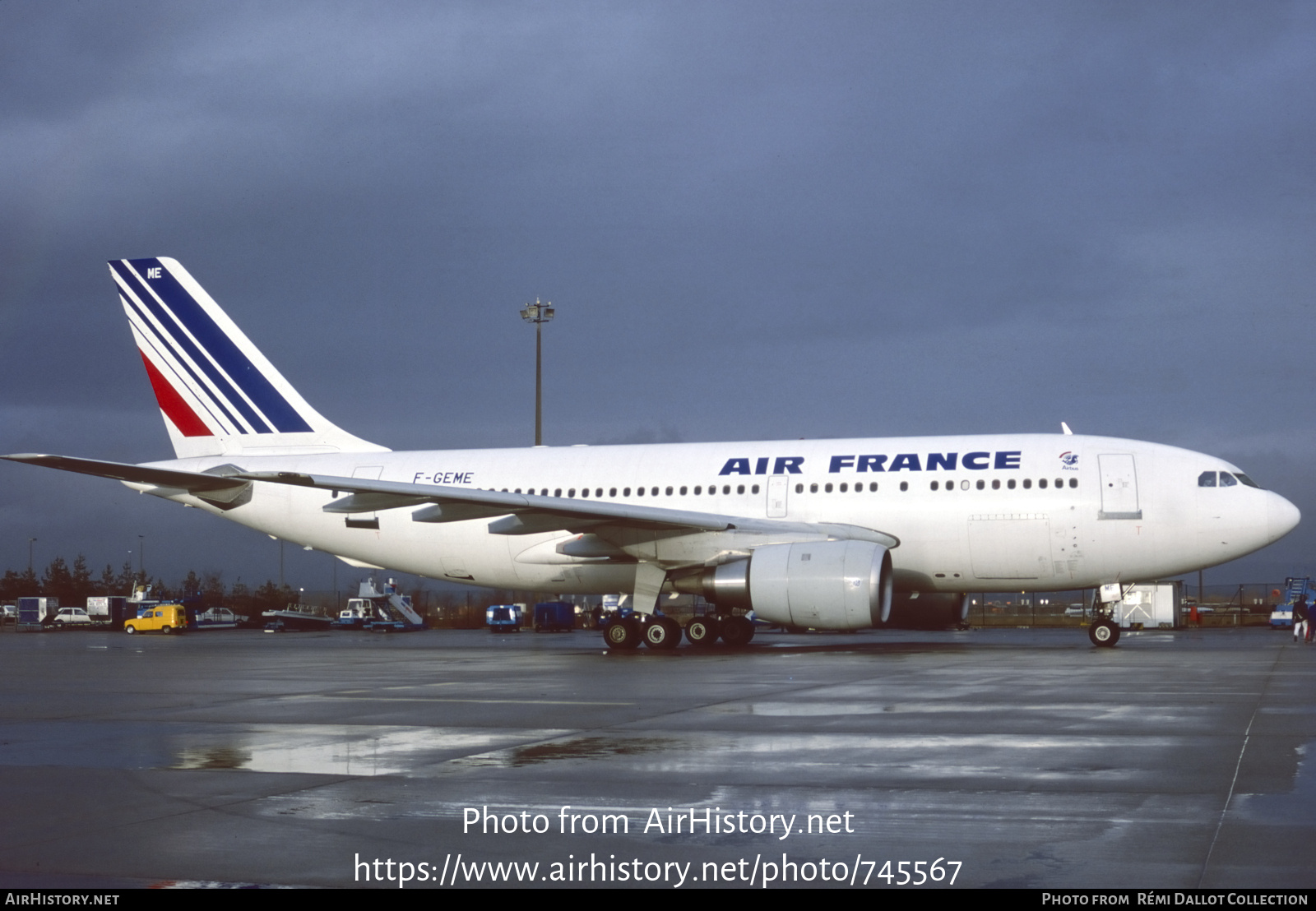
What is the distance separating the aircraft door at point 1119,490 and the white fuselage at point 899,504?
0.02m

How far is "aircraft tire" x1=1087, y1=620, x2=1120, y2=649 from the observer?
845 inches

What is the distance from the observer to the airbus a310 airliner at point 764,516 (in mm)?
20969

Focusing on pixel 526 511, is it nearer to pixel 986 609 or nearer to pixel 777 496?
pixel 777 496

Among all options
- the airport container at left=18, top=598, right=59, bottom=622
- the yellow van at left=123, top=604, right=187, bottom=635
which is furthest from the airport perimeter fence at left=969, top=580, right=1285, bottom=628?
the airport container at left=18, top=598, right=59, bottom=622

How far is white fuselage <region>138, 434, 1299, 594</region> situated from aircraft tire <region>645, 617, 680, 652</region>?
125 centimetres

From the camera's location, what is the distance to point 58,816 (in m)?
6.15

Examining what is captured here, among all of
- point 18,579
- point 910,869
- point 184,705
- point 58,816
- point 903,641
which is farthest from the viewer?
point 18,579

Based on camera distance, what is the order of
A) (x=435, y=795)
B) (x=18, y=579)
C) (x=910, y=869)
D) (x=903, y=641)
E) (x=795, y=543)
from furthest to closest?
(x=18, y=579) → (x=903, y=641) → (x=795, y=543) → (x=435, y=795) → (x=910, y=869)

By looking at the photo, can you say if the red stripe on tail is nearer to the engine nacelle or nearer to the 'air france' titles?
the 'air france' titles
